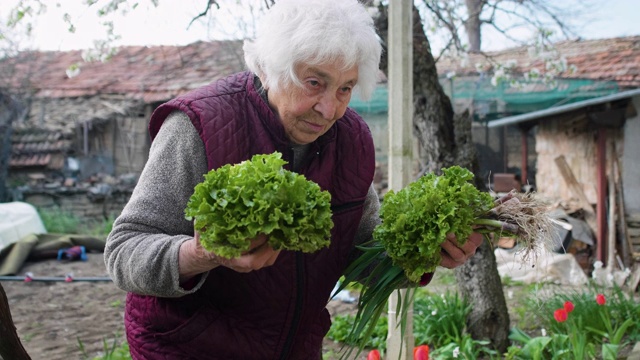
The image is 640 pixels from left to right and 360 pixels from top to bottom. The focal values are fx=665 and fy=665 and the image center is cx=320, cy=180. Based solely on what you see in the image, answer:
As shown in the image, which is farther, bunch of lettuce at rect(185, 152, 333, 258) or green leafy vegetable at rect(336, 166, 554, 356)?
green leafy vegetable at rect(336, 166, 554, 356)

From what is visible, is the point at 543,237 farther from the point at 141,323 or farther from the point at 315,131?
the point at 141,323

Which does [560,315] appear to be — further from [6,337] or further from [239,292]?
[6,337]

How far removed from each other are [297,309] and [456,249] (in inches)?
22.3

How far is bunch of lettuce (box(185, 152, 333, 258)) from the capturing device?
1.69 metres

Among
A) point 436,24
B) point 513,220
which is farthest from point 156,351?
point 436,24

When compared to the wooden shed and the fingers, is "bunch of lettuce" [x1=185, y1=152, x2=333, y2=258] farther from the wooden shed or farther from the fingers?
the wooden shed

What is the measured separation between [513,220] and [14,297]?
25.5 feet

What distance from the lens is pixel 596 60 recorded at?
14383mm

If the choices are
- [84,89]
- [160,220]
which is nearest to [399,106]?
[160,220]

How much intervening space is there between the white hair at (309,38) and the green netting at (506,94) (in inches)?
404

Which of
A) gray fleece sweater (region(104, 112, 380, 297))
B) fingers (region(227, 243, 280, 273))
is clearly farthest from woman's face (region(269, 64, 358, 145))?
fingers (region(227, 243, 280, 273))

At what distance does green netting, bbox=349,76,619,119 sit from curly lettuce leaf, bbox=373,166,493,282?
1016 centimetres

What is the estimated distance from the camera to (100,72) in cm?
1947

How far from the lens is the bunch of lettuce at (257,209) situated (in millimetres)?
1691
